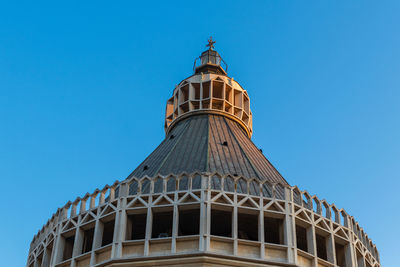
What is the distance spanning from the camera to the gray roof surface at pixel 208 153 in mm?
38219

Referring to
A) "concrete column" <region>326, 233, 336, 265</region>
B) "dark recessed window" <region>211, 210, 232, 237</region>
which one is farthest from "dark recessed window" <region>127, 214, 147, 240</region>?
"concrete column" <region>326, 233, 336, 265</region>

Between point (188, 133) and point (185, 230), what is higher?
point (188, 133)

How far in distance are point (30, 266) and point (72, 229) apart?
16.3 ft

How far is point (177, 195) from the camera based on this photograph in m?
33.0

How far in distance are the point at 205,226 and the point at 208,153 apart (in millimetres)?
8087

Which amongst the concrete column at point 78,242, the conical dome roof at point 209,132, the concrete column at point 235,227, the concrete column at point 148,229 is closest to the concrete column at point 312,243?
the concrete column at point 235,227

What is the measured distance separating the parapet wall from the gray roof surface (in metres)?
2.58

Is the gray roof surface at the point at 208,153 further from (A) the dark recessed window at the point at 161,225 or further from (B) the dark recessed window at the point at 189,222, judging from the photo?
(A) the dark recessed window at the point at 161,225

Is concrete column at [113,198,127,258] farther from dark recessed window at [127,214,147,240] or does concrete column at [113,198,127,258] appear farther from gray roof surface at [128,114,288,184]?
gray roof surface at [128,114,288,184]

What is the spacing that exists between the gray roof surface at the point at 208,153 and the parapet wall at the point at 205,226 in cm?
258

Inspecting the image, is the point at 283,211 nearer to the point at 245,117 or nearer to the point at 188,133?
the point at 188,133

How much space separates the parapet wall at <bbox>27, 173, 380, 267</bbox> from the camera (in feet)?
104

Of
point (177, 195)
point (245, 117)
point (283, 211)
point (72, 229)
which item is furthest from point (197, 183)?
point (245, 117)

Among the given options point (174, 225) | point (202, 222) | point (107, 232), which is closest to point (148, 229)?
point (174, 225)
